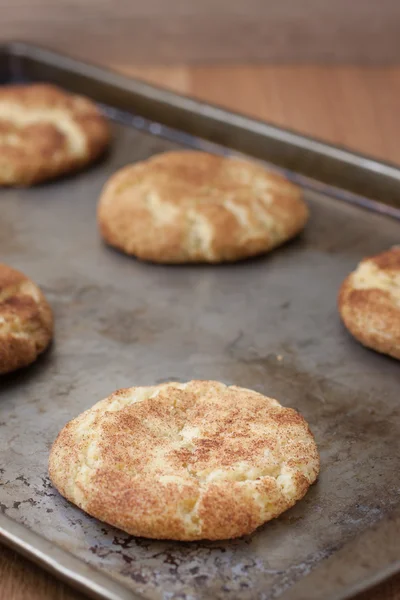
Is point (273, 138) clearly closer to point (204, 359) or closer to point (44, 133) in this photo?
point (44, 133)

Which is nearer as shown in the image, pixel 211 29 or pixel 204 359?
pixel 204 359

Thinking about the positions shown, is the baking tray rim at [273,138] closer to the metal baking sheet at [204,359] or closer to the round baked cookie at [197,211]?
the metal baking sheet at [204,359]


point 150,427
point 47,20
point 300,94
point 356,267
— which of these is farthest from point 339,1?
point 150,427

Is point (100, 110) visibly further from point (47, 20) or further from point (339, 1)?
point (339, 1)

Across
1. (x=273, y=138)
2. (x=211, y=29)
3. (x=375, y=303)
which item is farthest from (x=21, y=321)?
(x=211, y=29)

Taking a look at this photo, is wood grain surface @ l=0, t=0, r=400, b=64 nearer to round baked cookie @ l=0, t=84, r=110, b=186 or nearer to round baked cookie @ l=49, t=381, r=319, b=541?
round baked cookie @ l=0, t=84, r=110, b=186

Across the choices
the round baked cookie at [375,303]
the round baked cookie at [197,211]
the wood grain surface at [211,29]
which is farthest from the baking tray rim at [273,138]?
the wood grain surface at [211,29]
